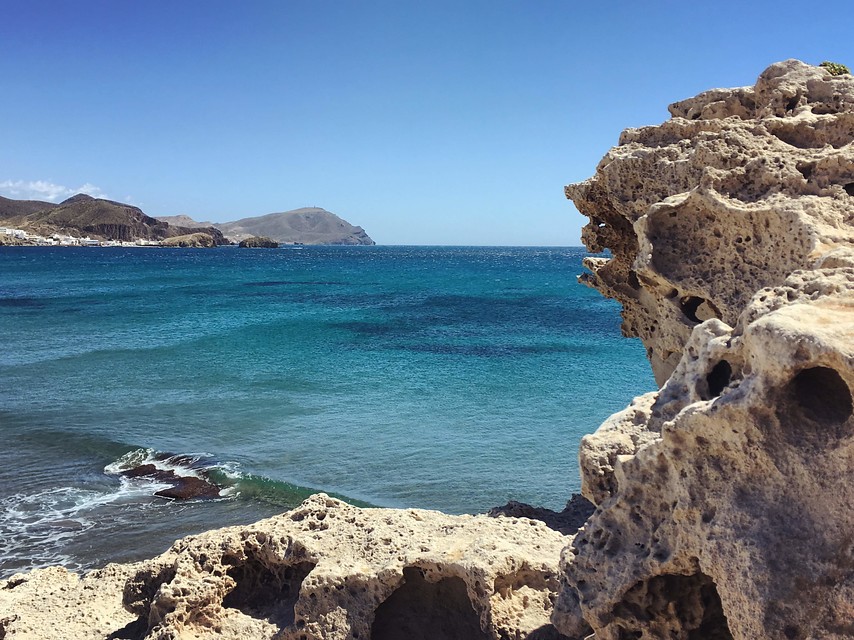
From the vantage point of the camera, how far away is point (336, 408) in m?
18.4

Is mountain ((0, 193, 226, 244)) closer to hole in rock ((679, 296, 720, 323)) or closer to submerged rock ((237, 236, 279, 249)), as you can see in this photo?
submerged rock ((237, 236, 279, 249))

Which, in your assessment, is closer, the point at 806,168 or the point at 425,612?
the point at 425,612

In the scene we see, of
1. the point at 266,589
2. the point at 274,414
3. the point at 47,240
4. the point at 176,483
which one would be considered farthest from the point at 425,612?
the point at 47,240

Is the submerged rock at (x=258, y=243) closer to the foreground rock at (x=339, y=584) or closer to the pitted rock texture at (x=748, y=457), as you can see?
the foreground rock at (x=339, y=584)

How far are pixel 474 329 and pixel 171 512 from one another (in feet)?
78.2

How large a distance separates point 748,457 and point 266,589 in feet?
13.5

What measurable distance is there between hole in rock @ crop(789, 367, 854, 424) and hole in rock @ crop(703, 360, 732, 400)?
530 mm

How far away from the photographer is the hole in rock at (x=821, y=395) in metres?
3.32

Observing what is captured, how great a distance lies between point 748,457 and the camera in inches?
135

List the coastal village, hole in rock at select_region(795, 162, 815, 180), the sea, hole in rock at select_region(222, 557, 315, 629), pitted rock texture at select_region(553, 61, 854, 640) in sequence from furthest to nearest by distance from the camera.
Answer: the coastal village, the sea, hole in rock at select_region(795, 162, 815, 180), hole in rock at select_region(222, 557, 315, 629), pitted rock texture at select_region(553, 61, 854, 640)

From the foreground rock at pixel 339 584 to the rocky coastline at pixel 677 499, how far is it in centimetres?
2

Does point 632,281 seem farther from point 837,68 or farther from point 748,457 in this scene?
point 748,457

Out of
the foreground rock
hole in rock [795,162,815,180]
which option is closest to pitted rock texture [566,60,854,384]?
hole in rock [795,162,815,180]

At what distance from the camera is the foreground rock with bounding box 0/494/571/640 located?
16.4ft
